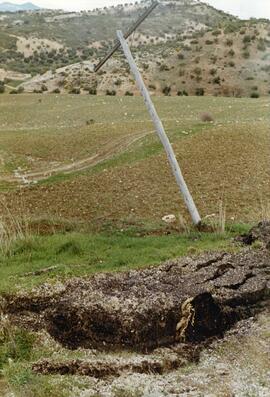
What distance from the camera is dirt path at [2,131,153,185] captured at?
16297mm

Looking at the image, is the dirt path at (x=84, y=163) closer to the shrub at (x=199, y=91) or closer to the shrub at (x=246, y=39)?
the shrub at (x=199, y=91)

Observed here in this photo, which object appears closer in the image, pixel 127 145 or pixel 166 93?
pixel 127 145

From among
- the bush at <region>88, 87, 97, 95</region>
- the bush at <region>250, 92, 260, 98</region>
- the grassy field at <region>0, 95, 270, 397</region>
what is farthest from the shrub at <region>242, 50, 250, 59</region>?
the grassy field at <region>0, 95, 270, 397</region>

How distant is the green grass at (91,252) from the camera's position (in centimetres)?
927

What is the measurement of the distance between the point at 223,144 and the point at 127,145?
3197 millimetres

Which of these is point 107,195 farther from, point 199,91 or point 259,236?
point 199,91

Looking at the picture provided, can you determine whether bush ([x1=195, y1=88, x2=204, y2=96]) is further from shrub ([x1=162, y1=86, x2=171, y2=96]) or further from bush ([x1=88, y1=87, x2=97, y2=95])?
bush ([x1=88, y1=87, x2=97, y2=95])

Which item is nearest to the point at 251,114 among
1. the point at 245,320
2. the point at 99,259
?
the point at 99,259

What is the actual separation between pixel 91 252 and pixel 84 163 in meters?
7.08

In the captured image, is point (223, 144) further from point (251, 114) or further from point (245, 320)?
point (245, 320)

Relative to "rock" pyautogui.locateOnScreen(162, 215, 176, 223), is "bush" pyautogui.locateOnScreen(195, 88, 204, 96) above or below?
above

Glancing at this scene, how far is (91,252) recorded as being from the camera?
1034 centimetres

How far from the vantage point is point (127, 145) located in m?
18.0

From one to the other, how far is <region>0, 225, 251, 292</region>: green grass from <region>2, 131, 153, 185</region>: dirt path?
5061 millimetres
